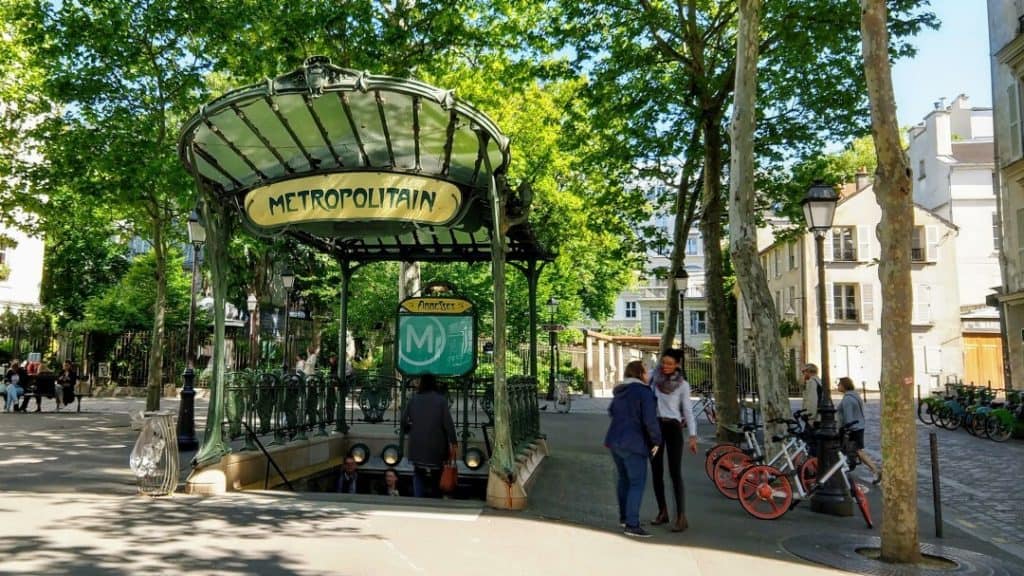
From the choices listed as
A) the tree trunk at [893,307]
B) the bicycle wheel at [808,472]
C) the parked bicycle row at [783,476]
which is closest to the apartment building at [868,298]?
the parked bicycle row at [783,476]

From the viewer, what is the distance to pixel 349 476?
37.7ft

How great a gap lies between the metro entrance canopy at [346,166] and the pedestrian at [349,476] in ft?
9.52

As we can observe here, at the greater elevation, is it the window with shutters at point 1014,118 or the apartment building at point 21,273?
the window with shutters at point 1014,118

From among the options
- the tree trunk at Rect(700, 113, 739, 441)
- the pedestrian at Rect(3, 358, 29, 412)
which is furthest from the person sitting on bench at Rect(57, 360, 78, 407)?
the tree trunk at Rect(700, 113, 739, 441)

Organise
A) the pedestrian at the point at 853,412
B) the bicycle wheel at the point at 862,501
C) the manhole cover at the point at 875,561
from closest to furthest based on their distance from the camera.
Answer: the manhole cover at the point at 875,561 → the bicycle wheel at the point at 862,501 → the pedestrian at the point at 853,412

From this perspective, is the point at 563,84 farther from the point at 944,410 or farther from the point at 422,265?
the point at 944,410

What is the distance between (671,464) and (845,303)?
119 feet

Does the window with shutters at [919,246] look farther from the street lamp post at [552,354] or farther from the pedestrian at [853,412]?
the pedestrian at [853,412]

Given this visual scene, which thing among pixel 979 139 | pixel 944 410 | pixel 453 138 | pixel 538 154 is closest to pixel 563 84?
pixel 538 154

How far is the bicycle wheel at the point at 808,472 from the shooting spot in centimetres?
923

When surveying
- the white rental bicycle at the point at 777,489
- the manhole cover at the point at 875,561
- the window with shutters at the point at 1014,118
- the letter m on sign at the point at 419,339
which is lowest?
the manhole cover at the point at 875,561

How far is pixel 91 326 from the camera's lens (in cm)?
3023

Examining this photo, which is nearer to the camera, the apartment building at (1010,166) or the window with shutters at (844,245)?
the apartment building at (1010,166)

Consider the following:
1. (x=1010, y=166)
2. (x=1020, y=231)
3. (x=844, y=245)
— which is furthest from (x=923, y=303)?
(x=1010, y=166)
